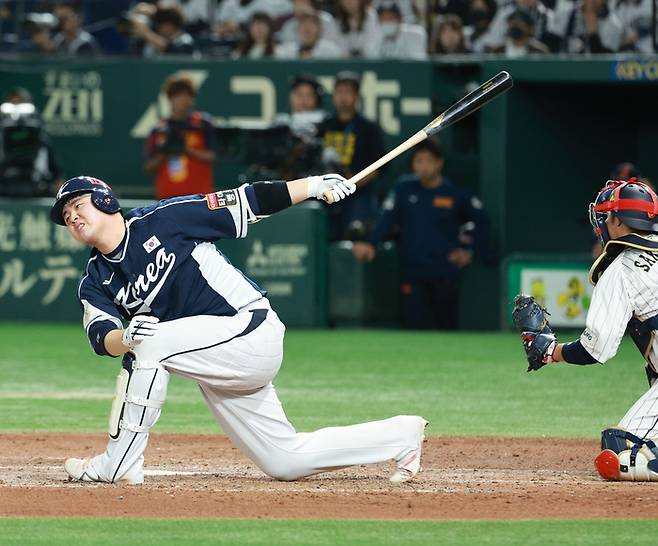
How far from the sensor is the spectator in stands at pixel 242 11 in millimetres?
15477

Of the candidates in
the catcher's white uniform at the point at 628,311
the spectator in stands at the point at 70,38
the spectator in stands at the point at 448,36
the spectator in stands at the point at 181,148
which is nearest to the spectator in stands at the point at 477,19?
the spectator in stands at the point at 448,36

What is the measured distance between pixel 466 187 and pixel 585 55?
1.92 metres

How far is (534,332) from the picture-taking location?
6.34 metres

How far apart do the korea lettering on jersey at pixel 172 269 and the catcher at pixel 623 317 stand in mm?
1323

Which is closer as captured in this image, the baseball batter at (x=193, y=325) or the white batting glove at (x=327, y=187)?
the baseball batter at (x=193, y=325)

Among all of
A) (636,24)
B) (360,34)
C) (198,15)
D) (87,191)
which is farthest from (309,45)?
(87,191)

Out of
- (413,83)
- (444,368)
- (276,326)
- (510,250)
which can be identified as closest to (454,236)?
(510,250)

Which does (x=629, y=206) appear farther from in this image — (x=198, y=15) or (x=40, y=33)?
(x=40, y=33)

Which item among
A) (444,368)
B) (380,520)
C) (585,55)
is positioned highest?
(585,55)

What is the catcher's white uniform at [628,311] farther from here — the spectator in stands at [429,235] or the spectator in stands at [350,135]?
the spectator in stands at [350,135]

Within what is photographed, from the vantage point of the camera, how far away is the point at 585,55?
44.0ft

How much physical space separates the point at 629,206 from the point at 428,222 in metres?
7.18

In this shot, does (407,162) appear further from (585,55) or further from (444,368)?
(444,368)

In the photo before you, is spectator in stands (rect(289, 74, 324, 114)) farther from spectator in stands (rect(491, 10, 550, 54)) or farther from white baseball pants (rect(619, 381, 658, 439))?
white baseball pants (rect(619, 381, 658, 439))
